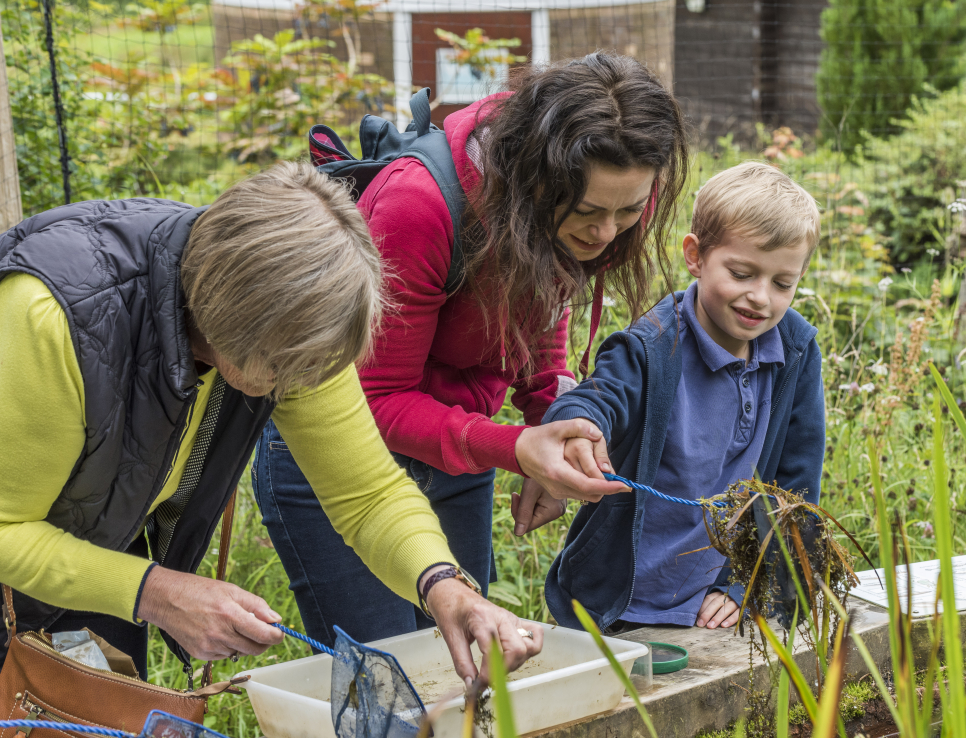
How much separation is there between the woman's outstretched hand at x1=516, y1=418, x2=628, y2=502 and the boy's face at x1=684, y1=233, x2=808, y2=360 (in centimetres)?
59

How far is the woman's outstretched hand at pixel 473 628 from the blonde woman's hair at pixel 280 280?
43 centimetres

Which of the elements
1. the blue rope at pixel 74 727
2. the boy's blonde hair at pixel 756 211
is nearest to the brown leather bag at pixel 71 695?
the blue rope at pixel 74 727

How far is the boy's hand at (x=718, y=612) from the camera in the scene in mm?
2127

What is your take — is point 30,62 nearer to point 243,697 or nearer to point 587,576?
point 243,697

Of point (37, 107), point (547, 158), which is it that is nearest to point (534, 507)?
point (547, 158)

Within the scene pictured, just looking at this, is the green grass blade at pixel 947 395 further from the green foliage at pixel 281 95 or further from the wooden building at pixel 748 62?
the wooden building at pixel 748 62

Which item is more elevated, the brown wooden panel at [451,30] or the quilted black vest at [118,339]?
the brown wooden panel at [451,30]

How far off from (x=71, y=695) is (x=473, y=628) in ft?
1.97

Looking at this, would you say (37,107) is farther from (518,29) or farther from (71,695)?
(518,29)

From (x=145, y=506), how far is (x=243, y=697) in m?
1.14

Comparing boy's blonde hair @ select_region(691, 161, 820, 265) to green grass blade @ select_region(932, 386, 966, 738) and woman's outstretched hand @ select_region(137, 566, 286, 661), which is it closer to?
green grass blade @ select_region(932, 386, 966, 738)

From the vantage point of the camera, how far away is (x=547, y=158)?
1.63 metres

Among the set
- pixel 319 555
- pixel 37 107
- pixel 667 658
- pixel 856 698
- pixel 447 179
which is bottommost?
pixel 856 698

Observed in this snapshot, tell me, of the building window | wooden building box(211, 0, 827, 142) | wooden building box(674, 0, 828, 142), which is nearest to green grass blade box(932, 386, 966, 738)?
the building window
